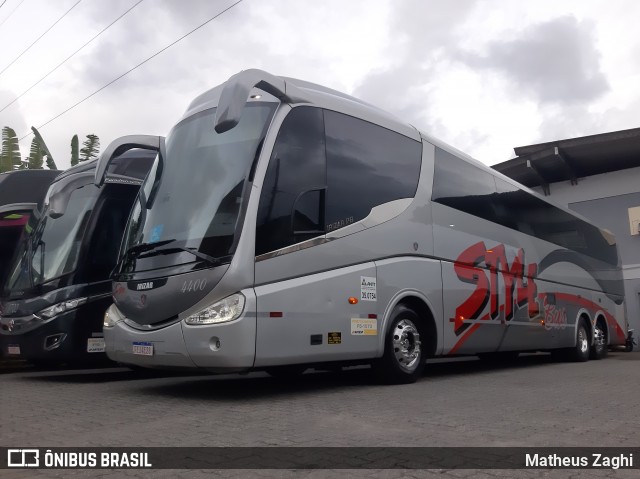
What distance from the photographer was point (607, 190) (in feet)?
80.1

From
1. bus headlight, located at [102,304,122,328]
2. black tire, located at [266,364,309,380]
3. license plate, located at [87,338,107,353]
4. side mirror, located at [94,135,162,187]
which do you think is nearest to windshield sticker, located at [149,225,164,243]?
bus headlight, located at [102,304,122,328]

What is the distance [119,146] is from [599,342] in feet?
41.2

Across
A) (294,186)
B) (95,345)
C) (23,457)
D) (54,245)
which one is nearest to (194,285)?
(294,186)

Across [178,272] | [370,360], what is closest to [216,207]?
[178,272]

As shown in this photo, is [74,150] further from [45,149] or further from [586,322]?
[586,322]

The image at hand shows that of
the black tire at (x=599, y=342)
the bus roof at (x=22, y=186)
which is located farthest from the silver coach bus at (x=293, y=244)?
the black tire at (x=599, y=342)

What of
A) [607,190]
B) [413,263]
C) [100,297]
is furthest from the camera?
[607,190]

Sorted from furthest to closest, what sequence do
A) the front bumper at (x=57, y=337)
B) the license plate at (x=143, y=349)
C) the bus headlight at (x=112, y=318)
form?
the front bumper at (x=57, y=337) → the bus headlight at (x=112, y=318) → the license plate at (x=143, y=349)

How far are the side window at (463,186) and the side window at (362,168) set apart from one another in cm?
62

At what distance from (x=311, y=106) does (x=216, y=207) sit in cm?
168

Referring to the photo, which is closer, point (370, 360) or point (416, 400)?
point (416, 400)

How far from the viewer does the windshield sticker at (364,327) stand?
7.31m

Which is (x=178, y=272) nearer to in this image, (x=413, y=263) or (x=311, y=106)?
(x=311, y=106)

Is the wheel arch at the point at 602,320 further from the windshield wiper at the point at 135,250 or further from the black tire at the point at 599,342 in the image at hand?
the windshield wiper at the point at 135,250
